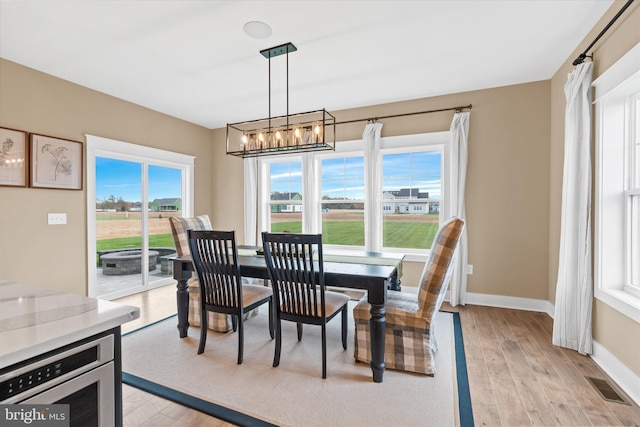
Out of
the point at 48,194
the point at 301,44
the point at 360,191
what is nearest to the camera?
the point at 301,44

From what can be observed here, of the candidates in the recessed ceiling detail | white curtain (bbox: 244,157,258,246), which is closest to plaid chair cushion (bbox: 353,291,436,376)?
the recessed ceiling detail

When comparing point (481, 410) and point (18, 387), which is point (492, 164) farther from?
point (18, 387)

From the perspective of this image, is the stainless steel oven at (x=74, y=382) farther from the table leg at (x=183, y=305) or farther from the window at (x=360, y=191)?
the window at (x=360, y=191)

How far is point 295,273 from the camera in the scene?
217 cm

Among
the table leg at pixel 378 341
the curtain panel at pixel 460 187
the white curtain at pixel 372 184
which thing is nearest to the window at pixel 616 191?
the curtain panel at pixel 460 187

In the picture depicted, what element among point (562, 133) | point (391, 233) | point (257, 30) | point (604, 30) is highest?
point (257, 30)

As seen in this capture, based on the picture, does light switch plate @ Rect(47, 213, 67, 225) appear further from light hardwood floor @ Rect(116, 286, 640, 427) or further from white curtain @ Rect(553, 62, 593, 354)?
white curtain @ Rect(553, 62, 593, 354)

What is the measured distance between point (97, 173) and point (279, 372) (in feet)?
11.4

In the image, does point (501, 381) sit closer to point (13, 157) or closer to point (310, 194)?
point (310, 194)

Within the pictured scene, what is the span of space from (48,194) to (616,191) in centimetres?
538

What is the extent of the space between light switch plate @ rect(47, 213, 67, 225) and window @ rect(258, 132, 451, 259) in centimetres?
259

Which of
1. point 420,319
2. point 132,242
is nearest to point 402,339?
point 420,319

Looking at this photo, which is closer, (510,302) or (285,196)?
(510,302)

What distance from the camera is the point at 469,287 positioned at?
3795 millimetres
